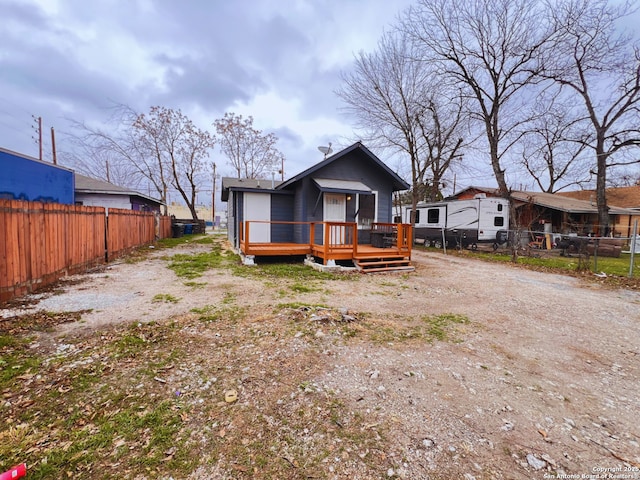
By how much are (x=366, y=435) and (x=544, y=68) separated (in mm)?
17525

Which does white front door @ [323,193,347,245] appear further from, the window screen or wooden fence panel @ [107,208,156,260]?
wooden fence panel @ [107,208,156,260]

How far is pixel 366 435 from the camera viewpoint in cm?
201

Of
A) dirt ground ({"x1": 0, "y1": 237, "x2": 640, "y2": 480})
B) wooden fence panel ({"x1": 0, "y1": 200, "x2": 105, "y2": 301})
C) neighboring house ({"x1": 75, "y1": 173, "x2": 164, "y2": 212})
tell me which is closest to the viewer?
dirt ground ({"x1": 0, "y1": 237, "x2": 640, "y2": 480})

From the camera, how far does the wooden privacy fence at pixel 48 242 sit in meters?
4.64

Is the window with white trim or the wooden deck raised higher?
the window with white trim

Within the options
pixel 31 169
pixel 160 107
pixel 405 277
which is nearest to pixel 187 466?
pixel 405 277

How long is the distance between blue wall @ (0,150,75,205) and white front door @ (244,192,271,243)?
7040 mm

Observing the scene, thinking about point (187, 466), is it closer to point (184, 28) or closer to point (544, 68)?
point (184, 28)

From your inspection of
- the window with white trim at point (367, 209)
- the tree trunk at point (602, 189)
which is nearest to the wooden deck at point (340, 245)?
the window with white trim at point (367, 209)

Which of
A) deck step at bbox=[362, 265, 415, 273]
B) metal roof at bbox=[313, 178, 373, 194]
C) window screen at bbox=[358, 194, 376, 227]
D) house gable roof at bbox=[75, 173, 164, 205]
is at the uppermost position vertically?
house gable roof at bbox=[75, 173, 164, 205]

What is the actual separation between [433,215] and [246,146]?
21.3m

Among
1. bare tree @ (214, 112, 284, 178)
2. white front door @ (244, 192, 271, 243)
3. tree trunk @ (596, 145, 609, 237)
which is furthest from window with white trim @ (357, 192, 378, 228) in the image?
bare tree @ (214, 112, 284, 178)

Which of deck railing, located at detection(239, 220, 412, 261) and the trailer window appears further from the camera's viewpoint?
the trailer window

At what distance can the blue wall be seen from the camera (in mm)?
8570
